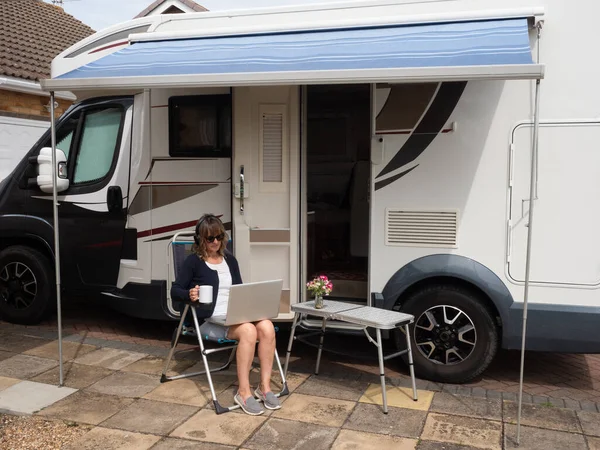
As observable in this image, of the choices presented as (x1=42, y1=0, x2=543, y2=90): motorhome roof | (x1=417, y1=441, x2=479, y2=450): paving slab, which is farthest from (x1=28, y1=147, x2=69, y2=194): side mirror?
(x1=417, y1=441, x2=479, y2=450): paving slab

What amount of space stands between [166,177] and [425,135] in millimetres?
2082

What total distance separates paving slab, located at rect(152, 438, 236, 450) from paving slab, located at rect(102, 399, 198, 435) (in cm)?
12


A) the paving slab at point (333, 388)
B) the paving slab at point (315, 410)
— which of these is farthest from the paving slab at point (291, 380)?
the paving slab at point (315, 410)

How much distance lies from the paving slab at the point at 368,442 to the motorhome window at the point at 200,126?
2370 mm

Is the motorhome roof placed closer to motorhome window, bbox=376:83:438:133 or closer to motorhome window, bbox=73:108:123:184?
motorhome window, bbox=376:83:438:133

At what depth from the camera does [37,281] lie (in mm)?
5652

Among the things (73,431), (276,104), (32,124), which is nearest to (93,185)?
(276,104)

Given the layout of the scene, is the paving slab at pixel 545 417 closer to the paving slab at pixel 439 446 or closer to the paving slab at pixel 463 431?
the paving slab at pixel 463 431

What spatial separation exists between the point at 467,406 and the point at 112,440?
2.17 m

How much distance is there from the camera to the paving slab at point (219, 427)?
3.46m

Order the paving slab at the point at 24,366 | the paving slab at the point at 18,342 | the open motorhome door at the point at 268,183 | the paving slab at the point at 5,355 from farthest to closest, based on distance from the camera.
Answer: the paving slab at the point at 18,342
the paving slab at the point at 5,355
the open motorhome door at the point at 268,183
the paving slab at the point at 24,366

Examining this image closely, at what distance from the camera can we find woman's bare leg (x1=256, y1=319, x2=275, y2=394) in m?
3.93

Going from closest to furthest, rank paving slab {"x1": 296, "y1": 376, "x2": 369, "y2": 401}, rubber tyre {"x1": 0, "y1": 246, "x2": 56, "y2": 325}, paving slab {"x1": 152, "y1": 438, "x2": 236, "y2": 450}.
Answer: paving slab {"x1": 152, "y1": 438, "x2": 236, "y2": 450}, paving slab {"x1": 296, "y1": 376, "x2": 369, "y2": 401}, rubber tyre {"x1": 0, "y1": 246, "x2": 56, "y2": 325}

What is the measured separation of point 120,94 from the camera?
205 inches
